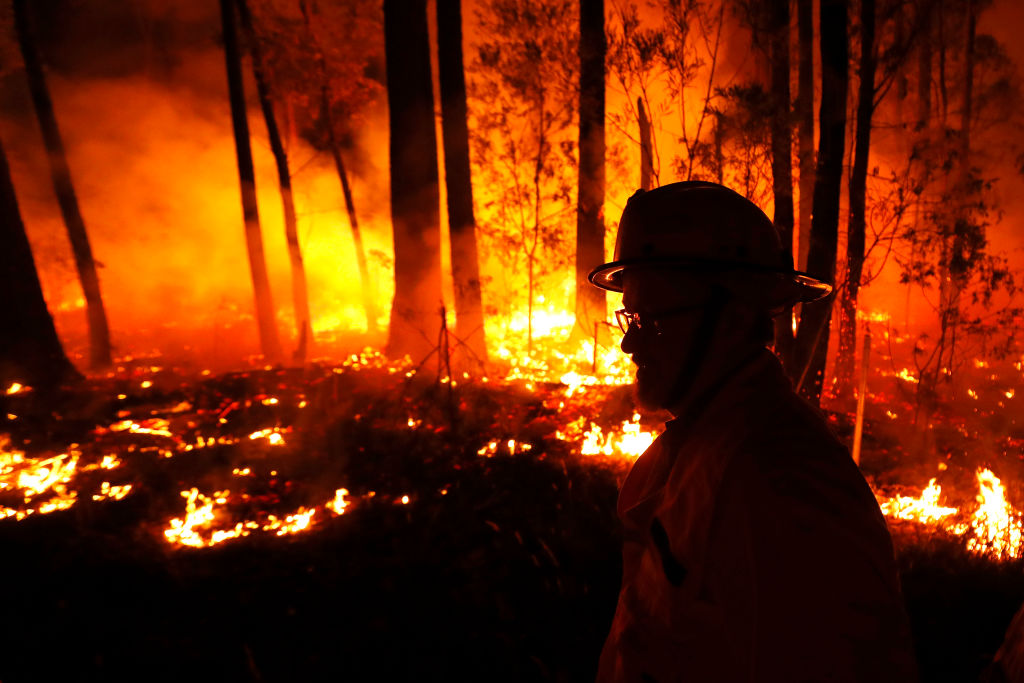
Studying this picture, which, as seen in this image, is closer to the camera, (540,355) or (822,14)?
(822,14)

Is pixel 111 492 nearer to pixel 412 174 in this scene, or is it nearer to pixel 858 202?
pixel 412 174

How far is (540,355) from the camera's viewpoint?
39.8 ft

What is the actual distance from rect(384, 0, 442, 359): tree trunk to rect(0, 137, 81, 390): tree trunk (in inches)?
207

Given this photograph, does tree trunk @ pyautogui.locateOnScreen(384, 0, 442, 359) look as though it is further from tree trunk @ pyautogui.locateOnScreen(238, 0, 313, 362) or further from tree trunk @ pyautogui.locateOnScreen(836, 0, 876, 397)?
tree trunk @ pyautogui.locateOnScreen(836, 0, 876, 397)

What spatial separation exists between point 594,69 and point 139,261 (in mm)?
25875

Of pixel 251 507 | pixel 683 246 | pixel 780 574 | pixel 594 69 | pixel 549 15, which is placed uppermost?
pixel 549 15

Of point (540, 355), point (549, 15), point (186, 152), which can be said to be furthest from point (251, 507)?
point (186, 152)

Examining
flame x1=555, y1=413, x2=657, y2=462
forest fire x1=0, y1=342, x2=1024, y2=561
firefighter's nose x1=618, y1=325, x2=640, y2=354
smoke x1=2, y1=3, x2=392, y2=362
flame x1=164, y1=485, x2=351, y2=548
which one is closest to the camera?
firefighter's nose x1=618, y1=325, x2=640, y2=354

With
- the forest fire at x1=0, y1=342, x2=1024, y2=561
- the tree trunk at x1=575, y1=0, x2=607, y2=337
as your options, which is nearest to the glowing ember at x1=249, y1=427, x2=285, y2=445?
the forest fire at x1=0, y1=342, x2=1024, y2=561

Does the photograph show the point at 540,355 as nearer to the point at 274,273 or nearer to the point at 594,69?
the point at 594,69

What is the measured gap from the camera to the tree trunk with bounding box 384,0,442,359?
996 cm

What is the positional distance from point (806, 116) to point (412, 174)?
25.3 ft

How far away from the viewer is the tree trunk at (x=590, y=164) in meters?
10.2

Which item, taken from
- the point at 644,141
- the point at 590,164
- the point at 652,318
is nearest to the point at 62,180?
the point at 590,164
